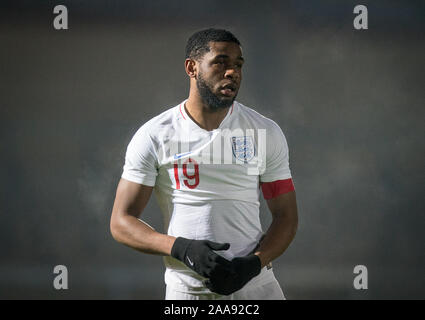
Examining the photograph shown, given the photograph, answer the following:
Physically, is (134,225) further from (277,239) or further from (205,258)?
(277,239)

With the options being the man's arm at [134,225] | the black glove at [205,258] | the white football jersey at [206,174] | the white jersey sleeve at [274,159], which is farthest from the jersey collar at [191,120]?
the black glove at [205,258]

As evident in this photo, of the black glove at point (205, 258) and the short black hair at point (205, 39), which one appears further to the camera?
the short black hair at point (205, 39)

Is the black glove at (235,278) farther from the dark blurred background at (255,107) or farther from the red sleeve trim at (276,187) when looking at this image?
the dark blurred background at (255,107)

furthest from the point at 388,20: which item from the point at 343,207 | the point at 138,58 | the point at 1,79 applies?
the point at 1,79

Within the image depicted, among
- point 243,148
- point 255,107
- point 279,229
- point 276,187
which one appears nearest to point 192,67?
point 243,148

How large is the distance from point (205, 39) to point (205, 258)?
659 mm

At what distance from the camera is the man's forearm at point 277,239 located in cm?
150

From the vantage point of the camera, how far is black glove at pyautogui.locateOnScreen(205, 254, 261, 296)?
54.0 inches

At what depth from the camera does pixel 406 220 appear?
137 inches

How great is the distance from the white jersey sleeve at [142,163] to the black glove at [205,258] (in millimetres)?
243

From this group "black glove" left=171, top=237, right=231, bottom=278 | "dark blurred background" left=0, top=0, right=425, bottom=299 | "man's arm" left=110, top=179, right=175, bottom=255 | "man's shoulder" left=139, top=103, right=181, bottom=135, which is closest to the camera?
"black glove" left=171, top=237, right=231, bottom=278

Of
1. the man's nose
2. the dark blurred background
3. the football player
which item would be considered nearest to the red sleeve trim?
the football player

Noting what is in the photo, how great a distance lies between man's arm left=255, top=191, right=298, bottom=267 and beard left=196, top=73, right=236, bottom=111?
327 millimetres

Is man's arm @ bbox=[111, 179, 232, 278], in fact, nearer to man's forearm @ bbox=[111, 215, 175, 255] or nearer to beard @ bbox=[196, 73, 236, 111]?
man's forearm @ bbox=[111, 215, 175, 255]
